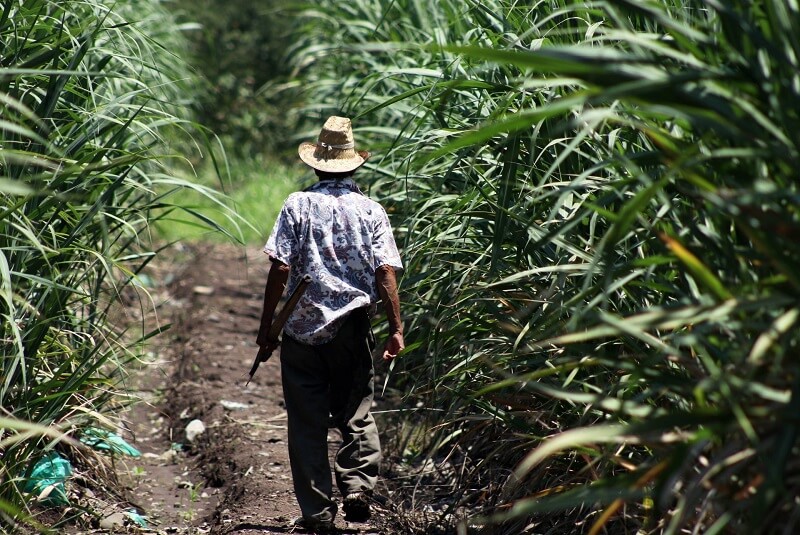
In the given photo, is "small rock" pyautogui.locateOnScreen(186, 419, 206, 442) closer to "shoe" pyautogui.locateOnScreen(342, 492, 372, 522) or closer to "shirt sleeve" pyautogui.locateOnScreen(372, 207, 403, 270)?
"shoe" pyautogui.locateOnScreen(342, 492, 372, 522)

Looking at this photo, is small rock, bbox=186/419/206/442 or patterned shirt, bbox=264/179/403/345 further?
small rock, bbox=186/419/206/442

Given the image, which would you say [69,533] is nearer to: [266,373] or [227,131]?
[266,373]

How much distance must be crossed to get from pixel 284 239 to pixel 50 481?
4.02 ft

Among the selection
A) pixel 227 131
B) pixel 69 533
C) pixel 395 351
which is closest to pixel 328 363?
pixel 395 351

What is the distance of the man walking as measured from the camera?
4.52 meters

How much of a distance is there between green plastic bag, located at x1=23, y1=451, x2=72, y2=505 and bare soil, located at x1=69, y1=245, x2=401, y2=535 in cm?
14

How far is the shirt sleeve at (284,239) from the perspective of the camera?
4.49 metres

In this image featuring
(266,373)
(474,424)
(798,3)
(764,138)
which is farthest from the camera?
(266,373)

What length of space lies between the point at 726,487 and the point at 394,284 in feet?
6.95

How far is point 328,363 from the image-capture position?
4.64 metres

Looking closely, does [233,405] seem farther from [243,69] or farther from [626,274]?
[243,69]

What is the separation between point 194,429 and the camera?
19.8 ft

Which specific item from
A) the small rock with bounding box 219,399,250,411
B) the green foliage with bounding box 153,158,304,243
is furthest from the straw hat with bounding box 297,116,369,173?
the green foliage with bounding box 153,158,304,243

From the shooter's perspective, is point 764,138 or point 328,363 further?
point 328,363
